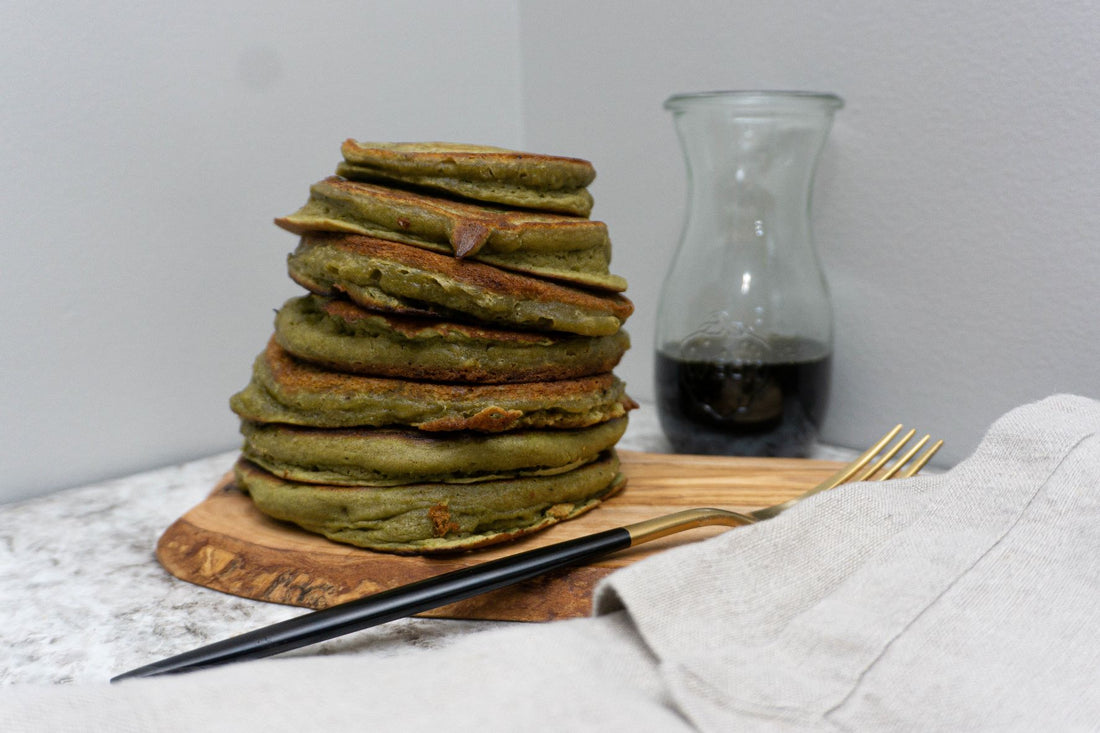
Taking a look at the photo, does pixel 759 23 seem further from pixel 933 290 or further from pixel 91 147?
pixel 91 147

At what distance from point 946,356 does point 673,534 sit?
2.09ft

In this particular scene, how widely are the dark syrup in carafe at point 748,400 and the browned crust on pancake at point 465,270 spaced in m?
0.41

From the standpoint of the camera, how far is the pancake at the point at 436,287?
0.91m

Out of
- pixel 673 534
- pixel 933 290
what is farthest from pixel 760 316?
pixel 673 534

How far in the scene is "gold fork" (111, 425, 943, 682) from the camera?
27.5 inches

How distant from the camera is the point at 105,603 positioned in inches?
35.9

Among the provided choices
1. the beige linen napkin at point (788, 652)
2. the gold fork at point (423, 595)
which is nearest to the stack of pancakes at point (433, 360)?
the gold fork at point (423, 595)

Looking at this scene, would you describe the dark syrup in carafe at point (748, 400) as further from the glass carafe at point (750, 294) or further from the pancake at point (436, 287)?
the pancake at point (436, 287)

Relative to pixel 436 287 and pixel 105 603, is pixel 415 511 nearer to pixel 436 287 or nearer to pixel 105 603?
pixel 436 287

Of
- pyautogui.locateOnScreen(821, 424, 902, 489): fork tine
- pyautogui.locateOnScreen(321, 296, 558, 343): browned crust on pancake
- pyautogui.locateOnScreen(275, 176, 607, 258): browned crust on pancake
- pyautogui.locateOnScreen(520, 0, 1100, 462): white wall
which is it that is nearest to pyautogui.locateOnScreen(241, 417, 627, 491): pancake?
pyautogui.locateOnScreen(321, 296, 558, 343): browned crust on pancake

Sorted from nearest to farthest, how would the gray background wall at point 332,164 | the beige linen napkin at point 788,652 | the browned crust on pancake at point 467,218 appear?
the beige linen napkin at point 788,652
the browned crust on pancake at point 467,218
the gray background wall at point 332,164

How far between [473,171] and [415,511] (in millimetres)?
381

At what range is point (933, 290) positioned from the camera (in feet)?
4.36

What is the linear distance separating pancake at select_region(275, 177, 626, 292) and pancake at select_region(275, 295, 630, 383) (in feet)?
0.26
